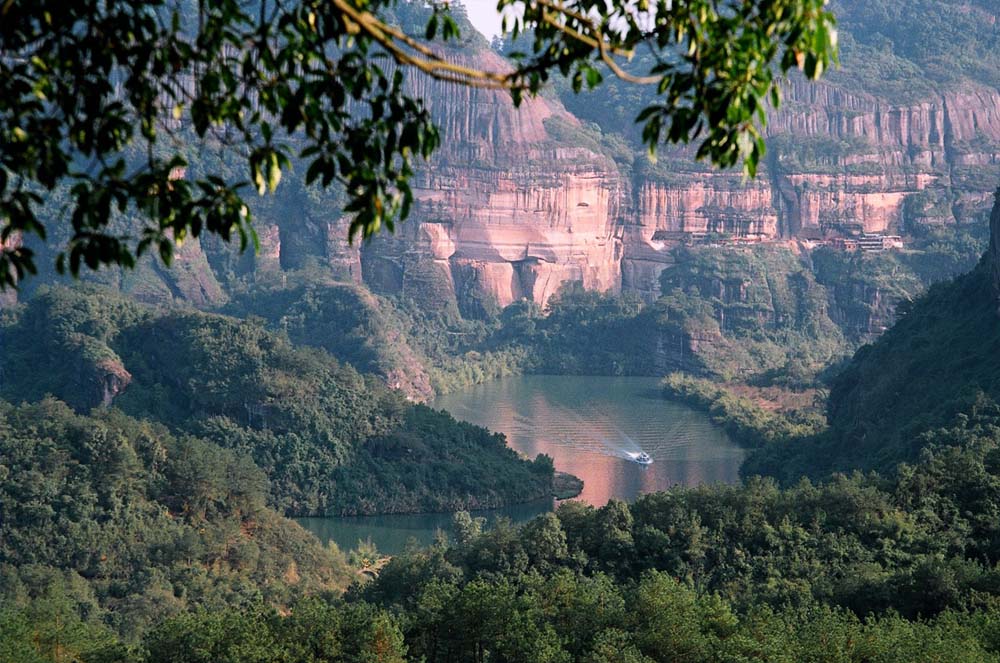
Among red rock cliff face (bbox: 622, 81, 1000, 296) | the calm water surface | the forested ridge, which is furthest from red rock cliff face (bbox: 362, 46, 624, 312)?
the forested ridge

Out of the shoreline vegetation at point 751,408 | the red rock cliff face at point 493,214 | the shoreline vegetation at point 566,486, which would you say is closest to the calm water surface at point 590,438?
the shoreline vegetation at point 566,486

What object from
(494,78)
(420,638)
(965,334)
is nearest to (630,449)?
(965,334)

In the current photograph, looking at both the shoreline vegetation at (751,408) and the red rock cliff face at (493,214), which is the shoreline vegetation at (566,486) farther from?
the red rock cliff face at (493,214)

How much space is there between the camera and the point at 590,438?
148 feet

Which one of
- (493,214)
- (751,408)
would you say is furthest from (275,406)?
(493,214)

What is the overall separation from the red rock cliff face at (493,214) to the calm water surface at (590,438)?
10027mm

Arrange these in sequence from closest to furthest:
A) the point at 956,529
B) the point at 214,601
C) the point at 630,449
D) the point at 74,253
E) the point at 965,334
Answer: the point at 74,253, the point at 956,529, the point at 214,601, the point at 965,334, the point at 630,449

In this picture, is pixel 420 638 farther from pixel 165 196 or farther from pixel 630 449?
pixel 630 449

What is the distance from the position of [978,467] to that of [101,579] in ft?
47.4

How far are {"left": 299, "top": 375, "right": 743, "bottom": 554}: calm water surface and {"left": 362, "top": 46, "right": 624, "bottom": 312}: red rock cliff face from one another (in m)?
10.0

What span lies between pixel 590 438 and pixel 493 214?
88.2 feet

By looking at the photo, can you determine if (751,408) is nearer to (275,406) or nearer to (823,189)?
(275,406)

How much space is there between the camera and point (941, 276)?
69.1 metres

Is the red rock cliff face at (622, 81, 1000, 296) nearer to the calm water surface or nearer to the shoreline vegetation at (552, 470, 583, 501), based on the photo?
the calm water surface
